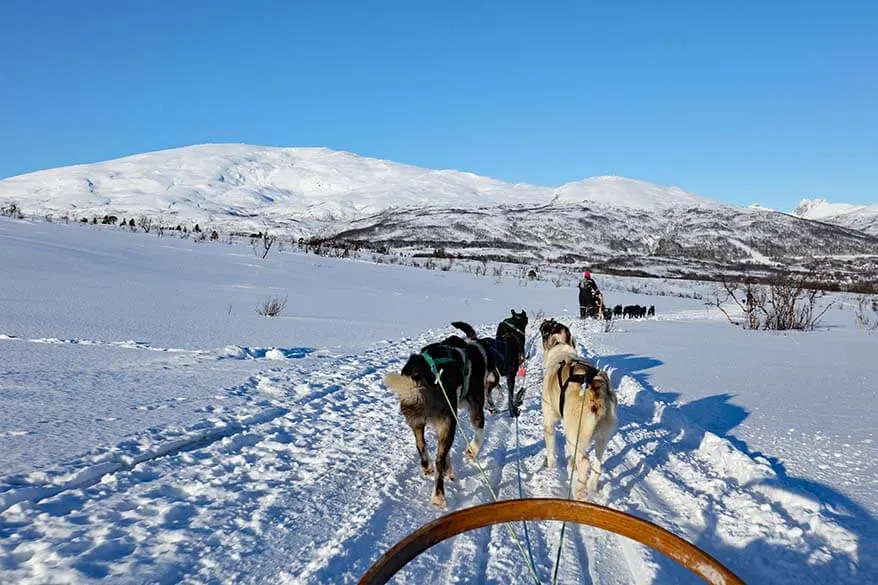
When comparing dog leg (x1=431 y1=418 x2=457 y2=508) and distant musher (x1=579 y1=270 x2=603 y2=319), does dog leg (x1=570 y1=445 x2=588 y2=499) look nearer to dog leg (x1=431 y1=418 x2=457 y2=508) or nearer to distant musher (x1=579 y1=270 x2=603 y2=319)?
dog leg (x1=431 y1=418 x2=457 y2=508)

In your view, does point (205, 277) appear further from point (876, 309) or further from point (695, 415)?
point (876, 309)

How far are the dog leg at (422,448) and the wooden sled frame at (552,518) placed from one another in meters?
2.24

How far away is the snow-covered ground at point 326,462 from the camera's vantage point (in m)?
3.00

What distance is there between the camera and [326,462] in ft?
14.5

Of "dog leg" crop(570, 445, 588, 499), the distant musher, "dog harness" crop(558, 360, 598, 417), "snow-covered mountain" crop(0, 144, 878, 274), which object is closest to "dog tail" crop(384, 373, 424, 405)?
"dog harness" crop(558, 360, 598, 417)

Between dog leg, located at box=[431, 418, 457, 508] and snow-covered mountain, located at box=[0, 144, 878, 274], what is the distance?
197ft

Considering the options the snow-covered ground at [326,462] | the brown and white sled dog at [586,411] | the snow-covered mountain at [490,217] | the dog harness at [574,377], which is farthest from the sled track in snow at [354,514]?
the snow-covered mountain at [490,217]

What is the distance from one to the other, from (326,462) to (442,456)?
1.04 metres

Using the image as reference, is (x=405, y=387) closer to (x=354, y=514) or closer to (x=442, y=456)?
(x=442, y=456)

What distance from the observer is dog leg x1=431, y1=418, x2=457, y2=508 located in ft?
12.8

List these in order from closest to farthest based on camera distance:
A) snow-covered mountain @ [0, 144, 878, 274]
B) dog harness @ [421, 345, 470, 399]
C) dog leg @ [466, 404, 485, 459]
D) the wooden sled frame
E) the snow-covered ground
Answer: the wooden sled frame → the snow-covered ground → dog harness @ [421, 345, 470, 399] → dog leg @ [466, 404, 485, 459] → snow-covered mountain @ [0, 144, 878, 274]

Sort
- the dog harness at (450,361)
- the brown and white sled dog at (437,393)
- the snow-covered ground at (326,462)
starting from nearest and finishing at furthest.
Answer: the snow-covered ground at (326,462)
the brown and white sled dog at (437,393)
the dog harness at (450,361)

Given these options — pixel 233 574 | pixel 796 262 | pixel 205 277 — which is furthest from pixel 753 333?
pixel 796 262

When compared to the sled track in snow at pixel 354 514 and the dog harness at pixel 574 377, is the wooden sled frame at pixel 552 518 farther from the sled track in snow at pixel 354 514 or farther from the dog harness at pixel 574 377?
the dog harness at pixel 574 377
